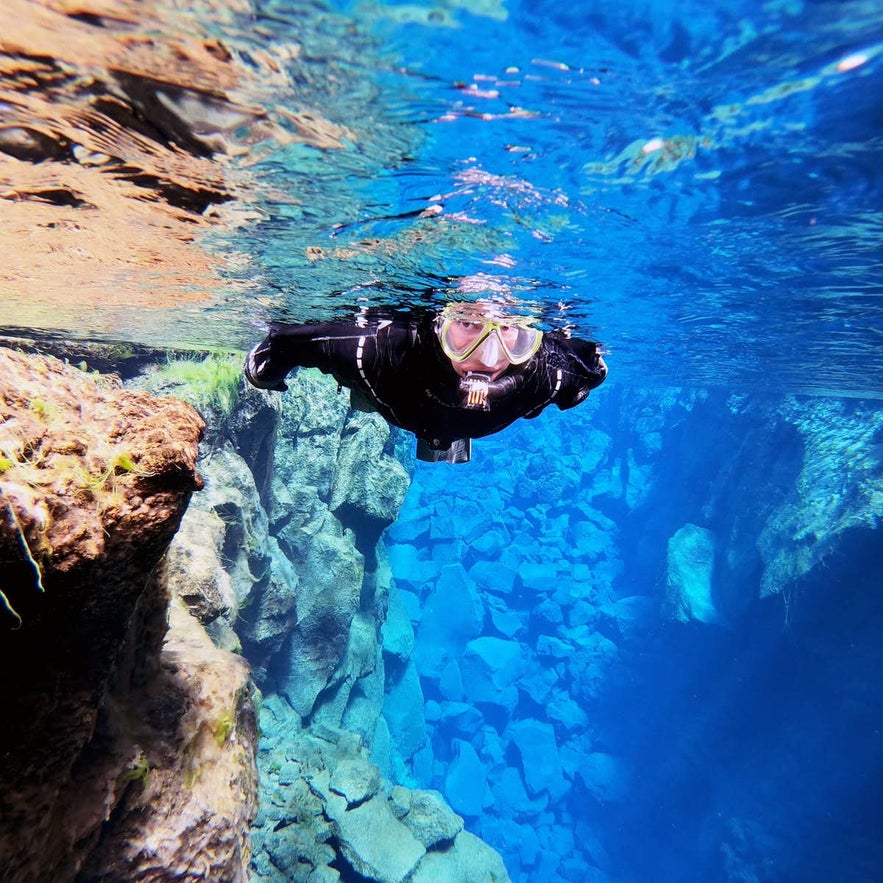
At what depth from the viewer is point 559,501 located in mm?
36312

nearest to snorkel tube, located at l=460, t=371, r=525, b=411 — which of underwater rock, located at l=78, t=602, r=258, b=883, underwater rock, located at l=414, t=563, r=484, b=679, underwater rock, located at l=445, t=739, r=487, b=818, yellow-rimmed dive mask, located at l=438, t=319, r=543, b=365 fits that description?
yellow-rimmed dive mask, located at l=438, t=319, r=543, b=365

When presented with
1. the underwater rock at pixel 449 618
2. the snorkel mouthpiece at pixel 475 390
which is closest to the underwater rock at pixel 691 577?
the underwater rock at pixel 449 618

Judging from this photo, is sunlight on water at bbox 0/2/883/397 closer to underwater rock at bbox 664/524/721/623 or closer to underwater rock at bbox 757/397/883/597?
underwater rock at bbox 757/397/883/597

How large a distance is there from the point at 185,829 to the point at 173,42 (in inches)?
223

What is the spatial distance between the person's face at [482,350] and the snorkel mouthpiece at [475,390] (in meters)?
0.08

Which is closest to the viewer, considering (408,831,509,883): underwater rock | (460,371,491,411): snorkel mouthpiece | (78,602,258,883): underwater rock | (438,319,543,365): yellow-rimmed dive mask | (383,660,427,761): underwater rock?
(78,602,258,883): underwater rock

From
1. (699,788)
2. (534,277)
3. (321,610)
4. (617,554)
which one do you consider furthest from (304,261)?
(617,554)

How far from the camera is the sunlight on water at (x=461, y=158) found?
348 centimetres

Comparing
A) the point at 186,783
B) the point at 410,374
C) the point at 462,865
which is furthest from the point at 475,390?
the point at 462,865

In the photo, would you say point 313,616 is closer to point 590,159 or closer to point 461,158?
point 461,158

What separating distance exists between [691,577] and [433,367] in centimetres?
2779

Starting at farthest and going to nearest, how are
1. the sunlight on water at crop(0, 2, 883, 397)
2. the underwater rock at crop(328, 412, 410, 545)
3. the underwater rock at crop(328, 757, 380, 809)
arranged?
the underwater rock at crop(328, 412, 410, 545)
the underwater rock at crop(328, 757, 380, 809)
the sunlight on water at crop(0, 2, 883, 397)

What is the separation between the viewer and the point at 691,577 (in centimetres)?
2703

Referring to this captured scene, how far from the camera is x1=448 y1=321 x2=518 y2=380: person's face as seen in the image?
4.51 meters
